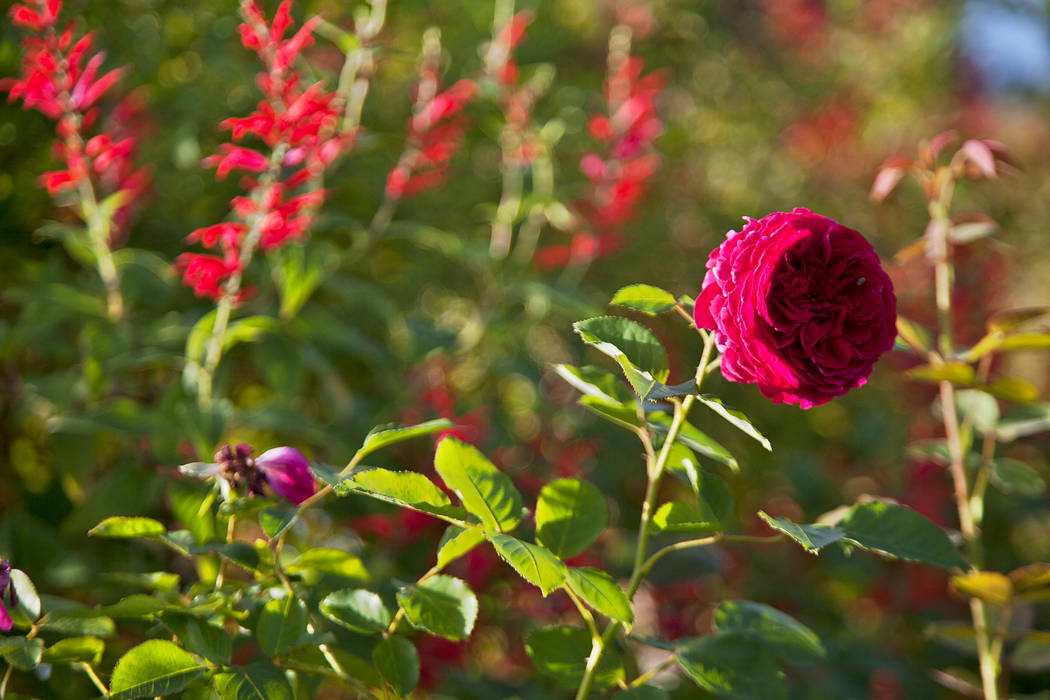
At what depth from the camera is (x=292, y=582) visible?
72 centimetres

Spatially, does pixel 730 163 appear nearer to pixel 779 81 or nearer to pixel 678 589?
pixel 779 81

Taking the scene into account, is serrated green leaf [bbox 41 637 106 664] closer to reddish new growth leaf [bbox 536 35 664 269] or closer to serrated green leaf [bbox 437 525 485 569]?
serrated green leaf [bbox 437 525 485 569]

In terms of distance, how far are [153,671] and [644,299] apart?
402mm

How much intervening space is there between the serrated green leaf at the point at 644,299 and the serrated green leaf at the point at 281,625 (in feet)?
1.01

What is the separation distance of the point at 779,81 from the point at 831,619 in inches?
77.4

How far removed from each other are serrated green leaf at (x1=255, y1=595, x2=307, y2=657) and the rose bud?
0.07 meters

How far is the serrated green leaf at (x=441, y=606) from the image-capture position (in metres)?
0.62

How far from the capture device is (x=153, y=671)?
58 centimetres

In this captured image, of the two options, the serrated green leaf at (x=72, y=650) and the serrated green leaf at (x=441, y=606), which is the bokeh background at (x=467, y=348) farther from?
the serrated green leaf at (x=441, y=606)

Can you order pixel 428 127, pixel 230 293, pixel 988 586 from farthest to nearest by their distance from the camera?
pixel 428 127 → pixel 230 293 → pixel 988 586

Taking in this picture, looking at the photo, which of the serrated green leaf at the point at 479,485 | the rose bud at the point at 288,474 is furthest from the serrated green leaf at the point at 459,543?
the rose bud at the point at 288,474

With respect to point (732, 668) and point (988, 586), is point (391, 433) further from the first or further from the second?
point (988, 586)

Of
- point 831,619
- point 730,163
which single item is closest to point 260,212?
point 831,619

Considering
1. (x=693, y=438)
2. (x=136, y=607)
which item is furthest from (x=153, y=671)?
(x=693, y=438)
